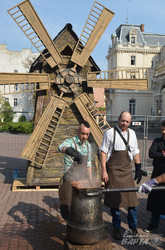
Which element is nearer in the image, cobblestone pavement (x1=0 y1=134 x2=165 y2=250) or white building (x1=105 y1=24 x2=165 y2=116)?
cobblestone pavement (x1=0 y1=134 x2=165 y2=250)

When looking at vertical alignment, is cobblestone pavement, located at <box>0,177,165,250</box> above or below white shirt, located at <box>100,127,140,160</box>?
below

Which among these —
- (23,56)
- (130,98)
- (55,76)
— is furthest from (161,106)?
(55,76)

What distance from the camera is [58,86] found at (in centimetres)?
704

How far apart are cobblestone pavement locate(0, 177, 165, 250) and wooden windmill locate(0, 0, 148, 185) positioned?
0.94 meters

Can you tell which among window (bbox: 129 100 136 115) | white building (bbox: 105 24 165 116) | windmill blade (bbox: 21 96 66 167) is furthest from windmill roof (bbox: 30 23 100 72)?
window (bbox: 129 100 136 115)

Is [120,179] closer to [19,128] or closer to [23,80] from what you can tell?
[23,80]

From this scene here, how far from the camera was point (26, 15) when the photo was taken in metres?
6.75

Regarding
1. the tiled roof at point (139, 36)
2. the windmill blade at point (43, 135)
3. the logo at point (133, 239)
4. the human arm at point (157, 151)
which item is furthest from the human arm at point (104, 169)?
the tiled roof at point (139, 36)

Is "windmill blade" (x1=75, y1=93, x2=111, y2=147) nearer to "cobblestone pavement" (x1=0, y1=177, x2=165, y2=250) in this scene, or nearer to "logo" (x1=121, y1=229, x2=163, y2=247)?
"cobblestone pavement" (x1=0, y1=177, x2=165, y2=250)

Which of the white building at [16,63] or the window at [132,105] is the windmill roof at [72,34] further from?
the white building at [16,63]

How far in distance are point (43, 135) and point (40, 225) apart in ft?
8.82

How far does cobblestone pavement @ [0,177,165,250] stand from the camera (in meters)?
4.06

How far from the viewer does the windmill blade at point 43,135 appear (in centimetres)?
681

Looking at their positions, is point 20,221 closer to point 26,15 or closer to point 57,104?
point 57,104
